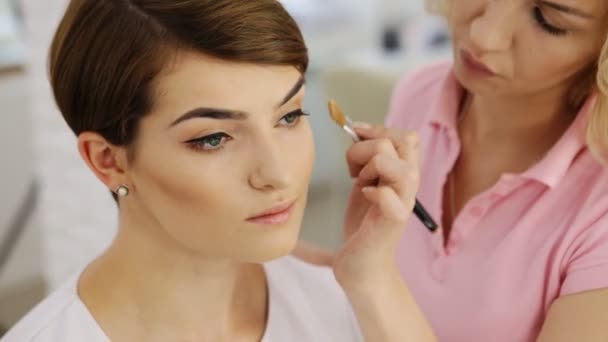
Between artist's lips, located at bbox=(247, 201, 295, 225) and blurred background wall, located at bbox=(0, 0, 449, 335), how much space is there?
70cm

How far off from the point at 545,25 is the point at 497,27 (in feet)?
0.20

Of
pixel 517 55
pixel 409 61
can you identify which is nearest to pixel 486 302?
pixel 517 55

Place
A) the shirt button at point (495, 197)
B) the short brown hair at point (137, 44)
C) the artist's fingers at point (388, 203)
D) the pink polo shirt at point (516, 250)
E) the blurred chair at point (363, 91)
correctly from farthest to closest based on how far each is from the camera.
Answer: the blurred chair at point (363, 91) < the shirt button at point (495, 197) < the pink polo shirt at point (516, 250) < the artist's fingers at point (388, 203) < the short brown hair at point (137, 44)

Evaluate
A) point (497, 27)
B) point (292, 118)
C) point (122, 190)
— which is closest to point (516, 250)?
point (497, 27)

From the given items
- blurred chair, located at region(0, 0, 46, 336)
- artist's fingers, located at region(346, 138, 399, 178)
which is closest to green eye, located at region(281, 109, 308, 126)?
artist's fingers, located at region(346, 138, 399, 178)

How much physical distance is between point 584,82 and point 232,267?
1.85 ft

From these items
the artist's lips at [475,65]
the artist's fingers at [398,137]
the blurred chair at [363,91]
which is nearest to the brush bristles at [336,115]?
the artist's fingers at [398,137]

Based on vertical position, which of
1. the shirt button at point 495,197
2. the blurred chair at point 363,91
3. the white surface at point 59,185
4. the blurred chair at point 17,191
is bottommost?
the blurred chair at point 17,191

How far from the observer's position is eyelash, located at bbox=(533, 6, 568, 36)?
1011mm

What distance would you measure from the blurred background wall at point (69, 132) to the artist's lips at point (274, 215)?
700 mm

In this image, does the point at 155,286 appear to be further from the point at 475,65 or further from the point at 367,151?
the point at 475,65

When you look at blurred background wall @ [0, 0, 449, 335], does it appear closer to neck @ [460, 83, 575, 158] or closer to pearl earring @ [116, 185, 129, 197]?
pearl earring @ [116, 185, 129, 197]

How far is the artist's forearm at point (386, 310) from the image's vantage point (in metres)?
0.93

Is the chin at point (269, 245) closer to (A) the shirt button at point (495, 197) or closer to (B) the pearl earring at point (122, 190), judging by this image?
(B) the pearl earring at point (122, 190)
